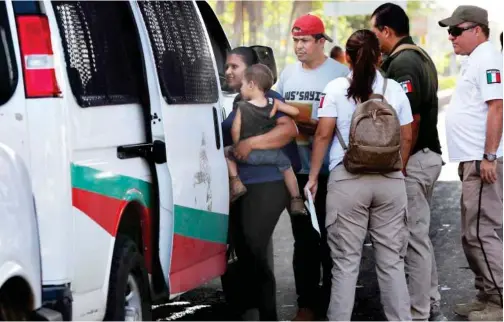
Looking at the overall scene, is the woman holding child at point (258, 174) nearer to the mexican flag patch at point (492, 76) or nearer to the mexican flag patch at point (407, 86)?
the mexican flag patch at point (407, 86)

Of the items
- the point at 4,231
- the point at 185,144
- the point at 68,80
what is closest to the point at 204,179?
the point at 185,144

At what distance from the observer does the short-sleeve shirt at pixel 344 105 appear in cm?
680

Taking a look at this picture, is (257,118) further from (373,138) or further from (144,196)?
(144,196)

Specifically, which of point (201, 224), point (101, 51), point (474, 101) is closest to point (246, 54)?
point (201, 224)

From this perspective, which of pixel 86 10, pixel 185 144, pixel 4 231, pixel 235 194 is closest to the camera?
pixel 4 231

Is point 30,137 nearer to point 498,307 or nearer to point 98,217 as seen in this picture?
point 98,217

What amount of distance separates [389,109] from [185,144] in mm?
1221

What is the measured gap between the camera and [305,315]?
739cm

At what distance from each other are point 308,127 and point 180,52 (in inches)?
45.0

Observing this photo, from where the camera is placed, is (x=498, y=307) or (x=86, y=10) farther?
(x=498, y=307)

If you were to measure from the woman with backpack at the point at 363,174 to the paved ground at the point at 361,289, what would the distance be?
846mm

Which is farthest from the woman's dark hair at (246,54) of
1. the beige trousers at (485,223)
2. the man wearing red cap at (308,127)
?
the beige trousers at (485,223)

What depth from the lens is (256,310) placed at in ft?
24.0

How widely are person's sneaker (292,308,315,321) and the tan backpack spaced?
3.90 ft
